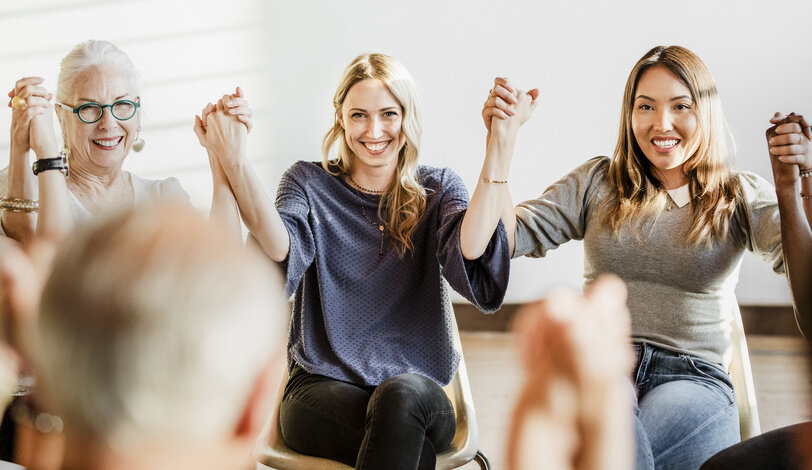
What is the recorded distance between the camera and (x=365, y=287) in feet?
6.48

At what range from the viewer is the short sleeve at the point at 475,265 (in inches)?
72.2

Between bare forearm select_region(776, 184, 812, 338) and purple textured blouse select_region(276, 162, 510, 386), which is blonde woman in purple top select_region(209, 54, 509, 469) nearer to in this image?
purple textured blouse select_region(276, 162, 510, 386)

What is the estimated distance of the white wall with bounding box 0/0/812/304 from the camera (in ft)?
13.1

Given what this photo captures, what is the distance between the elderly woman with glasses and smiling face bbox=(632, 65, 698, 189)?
0.95 metres

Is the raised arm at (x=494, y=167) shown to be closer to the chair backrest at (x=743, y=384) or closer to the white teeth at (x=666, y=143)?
the white teeth at (x=666, y=143)

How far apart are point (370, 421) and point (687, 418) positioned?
66 cm

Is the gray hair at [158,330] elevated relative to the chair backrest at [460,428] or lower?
elevated

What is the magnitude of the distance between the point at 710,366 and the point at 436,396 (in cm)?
62

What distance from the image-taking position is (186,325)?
1.83 ft

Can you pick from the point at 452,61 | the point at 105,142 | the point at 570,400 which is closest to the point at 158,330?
the point at 570,400

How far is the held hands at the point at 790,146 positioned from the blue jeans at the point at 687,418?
18.9 inches

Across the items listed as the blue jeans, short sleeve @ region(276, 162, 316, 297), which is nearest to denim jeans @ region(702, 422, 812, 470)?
the blue jeans

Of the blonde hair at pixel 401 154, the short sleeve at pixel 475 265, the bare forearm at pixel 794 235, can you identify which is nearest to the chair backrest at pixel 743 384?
the bare forearm at pixel 794 235

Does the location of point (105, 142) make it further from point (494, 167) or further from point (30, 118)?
point (494, 167)
